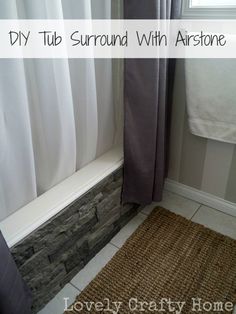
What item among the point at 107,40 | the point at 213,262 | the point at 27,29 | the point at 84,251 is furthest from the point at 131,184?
the point at 27,29

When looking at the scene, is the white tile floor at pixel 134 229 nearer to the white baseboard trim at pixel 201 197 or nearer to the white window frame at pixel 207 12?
the white baseboard trim at pixel 201 197

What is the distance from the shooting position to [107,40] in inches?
49.9

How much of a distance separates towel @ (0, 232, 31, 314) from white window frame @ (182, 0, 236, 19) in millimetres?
1349

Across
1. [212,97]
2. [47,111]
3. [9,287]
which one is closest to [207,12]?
[212,97]

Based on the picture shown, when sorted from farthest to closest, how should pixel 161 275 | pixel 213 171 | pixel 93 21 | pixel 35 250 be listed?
pixel 213 171
pixel 161 275
pixel 93 21
pixel 35 250

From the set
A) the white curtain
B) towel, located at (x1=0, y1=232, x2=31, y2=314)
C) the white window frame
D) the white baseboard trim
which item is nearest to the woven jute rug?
the white baseboard trim

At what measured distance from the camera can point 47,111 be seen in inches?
43.1

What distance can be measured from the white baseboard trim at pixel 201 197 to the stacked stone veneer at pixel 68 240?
0.50m

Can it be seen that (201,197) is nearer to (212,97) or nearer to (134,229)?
(134,229)

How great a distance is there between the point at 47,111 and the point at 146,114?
50cm

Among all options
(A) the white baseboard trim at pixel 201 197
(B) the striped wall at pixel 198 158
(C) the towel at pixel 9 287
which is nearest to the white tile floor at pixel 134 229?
(A) the white baseboard trim at pixel 201 197

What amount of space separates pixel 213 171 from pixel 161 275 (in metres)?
0.70

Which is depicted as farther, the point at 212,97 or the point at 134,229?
the point at 134,229

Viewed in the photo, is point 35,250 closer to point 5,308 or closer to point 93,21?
point 5,308
